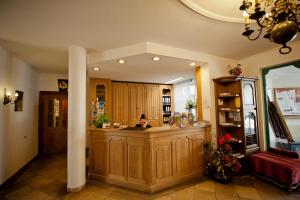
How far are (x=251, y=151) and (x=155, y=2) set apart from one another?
11.4 ft

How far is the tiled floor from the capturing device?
252cm

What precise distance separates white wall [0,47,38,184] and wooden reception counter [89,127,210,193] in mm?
1623

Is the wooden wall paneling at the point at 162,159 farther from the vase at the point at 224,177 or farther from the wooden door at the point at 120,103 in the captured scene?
the wooden door at the point at 120,103

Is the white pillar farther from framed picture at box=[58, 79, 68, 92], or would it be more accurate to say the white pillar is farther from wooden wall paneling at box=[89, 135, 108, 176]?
framed picture at box=[58, 79, 68, 92]

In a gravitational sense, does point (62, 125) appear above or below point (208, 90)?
below

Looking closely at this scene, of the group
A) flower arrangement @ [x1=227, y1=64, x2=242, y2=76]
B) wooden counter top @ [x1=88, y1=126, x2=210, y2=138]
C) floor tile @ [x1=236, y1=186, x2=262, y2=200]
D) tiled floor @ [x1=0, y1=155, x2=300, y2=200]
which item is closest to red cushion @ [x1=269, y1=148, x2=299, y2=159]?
tiled floor @ [x1=0, y1=155, x2=300, y2=200]

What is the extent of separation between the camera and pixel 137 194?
2633 millimetres

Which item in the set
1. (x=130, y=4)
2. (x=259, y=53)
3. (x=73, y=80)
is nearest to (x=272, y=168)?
(x=259, y=53)

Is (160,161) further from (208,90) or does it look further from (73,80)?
(73,80)

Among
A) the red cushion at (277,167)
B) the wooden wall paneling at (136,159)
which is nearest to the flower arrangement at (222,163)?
the red cushion at (277,167)

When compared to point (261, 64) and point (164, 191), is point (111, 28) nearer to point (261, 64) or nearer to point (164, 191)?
point (164, 191)

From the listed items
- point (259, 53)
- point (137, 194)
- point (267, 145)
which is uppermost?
point (259, 53)

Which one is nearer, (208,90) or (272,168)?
(272,168)

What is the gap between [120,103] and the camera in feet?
17.2
